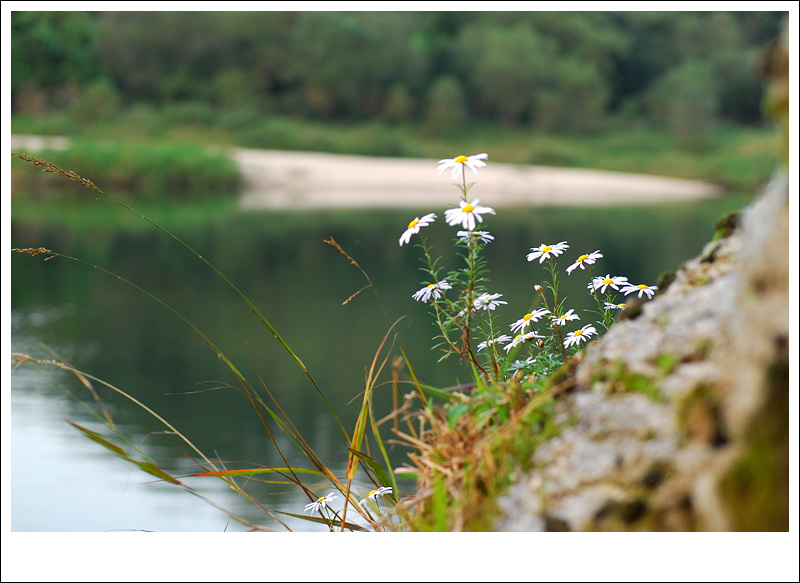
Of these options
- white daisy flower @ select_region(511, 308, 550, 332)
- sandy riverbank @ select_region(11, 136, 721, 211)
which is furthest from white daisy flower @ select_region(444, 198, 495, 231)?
sandy riverbank @ select_region(11, 136, 721, 211)

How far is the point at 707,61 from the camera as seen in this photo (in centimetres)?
2258

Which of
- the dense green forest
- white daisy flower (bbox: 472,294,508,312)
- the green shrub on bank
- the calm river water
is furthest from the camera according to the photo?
the dense green forest

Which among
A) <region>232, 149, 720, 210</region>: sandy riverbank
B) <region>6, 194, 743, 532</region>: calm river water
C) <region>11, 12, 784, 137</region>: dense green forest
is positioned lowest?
<region>6, 194, 743, 532</region>: calm river water

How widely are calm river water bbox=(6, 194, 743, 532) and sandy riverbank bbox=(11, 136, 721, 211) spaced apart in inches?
174

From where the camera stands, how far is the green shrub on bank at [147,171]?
18.5 meters

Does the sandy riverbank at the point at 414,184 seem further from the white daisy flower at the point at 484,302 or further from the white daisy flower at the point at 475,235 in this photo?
the white daisy flower at the point at 475,235

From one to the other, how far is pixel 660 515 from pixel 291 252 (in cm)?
1104

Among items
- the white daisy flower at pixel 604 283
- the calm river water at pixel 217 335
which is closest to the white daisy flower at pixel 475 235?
the white daisy flower at pixel 604 283

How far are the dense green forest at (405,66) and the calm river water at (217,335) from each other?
9.85 metres

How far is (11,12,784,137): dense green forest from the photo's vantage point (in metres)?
22.5

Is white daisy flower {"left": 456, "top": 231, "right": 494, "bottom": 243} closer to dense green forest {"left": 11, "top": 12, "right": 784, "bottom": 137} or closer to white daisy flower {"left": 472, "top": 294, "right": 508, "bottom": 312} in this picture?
white daisy flower {"left": 472, "top": 294, "right": 508, "bottom": 312}

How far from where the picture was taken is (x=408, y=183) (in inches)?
782

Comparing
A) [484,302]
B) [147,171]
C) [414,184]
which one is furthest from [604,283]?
[147,171]

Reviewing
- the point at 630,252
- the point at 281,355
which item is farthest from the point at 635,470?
the point at 630,252
